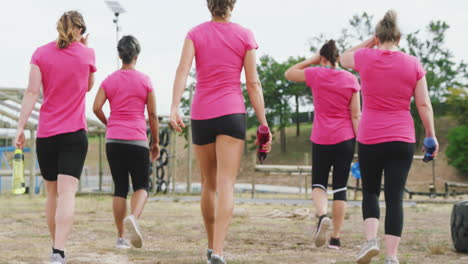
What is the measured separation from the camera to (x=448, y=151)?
4000 centimetres

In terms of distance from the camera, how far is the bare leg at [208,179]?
179 inches

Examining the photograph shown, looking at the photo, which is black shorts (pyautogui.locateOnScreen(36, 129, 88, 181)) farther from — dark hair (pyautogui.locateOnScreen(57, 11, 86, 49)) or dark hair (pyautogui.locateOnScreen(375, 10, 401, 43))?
dark hair (pyautogui.locateOnScreen(375, 10, 401, 43))

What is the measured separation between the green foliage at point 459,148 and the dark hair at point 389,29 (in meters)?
35.5

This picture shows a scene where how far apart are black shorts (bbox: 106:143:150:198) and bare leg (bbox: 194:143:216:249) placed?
4.02 feet

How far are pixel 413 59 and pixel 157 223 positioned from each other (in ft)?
17.1

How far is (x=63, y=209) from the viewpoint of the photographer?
4543 millimetres

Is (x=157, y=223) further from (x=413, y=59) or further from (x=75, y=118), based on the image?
(x=413, y=59)

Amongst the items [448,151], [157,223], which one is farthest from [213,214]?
[448,151]

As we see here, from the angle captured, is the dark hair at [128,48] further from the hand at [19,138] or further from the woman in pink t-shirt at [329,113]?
the hand at [19,138]

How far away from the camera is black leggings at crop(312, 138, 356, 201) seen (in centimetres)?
594

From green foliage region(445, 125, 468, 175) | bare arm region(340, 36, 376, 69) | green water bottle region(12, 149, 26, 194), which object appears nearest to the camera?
bare arm region(340, 36, 376, 69)

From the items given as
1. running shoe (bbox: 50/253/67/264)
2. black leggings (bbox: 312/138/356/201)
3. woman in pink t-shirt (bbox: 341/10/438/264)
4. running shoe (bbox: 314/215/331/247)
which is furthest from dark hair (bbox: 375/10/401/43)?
running shoe (bbox: 50/253/67/264)

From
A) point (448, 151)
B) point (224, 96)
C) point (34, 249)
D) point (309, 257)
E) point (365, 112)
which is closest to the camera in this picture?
point (224, 96)

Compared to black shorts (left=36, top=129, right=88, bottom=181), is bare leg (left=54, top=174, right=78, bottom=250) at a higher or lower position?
lower
